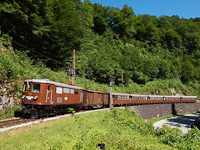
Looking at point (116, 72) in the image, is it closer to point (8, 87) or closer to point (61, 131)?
point (8, 87)

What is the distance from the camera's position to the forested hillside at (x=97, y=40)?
23875mm

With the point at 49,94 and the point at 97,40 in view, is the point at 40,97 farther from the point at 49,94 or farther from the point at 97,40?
the point at 97,40

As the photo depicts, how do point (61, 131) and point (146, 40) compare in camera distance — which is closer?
point (61, 131)

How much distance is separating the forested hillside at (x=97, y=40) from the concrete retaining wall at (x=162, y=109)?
11058 millimetres

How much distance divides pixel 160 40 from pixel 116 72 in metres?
53.1

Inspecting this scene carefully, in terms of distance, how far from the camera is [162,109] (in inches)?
1810

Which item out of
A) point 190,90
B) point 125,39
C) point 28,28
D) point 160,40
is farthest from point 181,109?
point 28,28

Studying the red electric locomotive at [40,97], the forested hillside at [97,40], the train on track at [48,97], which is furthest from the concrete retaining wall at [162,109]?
the red electric locomotive at [40,97]

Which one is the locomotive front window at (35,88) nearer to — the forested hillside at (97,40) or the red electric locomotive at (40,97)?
the red electric locomotive at (40,97)

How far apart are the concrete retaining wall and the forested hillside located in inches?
435

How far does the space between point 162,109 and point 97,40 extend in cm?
3029

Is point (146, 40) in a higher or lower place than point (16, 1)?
higher

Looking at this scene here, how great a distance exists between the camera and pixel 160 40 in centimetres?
8600

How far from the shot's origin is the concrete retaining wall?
122 ft
